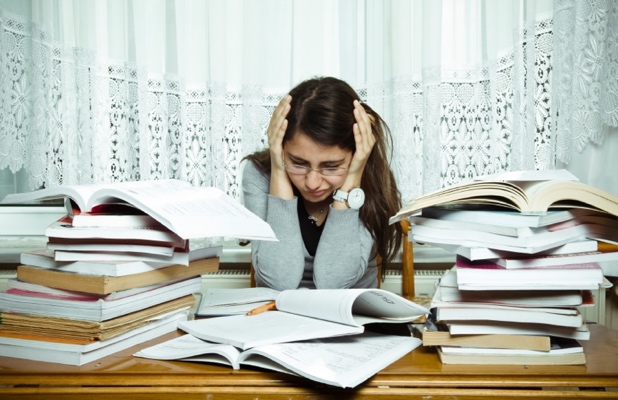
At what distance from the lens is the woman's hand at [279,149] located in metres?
1.69

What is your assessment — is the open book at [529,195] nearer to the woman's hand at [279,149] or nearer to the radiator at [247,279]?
the woman's hand at [279,149]

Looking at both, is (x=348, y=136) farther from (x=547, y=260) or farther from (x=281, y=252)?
(x=547, y=260)

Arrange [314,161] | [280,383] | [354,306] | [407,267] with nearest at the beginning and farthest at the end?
[280,383] < [354,306] < [314,161] < [407,267]

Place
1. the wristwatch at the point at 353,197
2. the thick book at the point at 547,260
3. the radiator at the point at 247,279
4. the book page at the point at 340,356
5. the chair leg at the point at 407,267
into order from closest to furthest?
the book page at the point at 340,356
the thick book at the point at 547,260
the wristwatch at the point at 353,197
the chair leg at the point at 407,267
the radiator at the point at 247,279

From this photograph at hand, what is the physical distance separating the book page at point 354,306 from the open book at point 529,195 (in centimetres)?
15

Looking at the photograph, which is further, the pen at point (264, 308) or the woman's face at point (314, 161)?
the woman's face at point (314, 161)

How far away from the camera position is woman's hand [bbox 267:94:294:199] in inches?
66.7

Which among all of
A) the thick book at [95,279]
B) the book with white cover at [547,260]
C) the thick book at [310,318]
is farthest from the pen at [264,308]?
the book with white cover at [547,260]

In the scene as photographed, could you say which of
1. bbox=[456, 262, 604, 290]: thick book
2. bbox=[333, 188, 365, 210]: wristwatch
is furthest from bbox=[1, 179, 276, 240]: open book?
bbox=[333, 188, 365, 210]: wristwatch

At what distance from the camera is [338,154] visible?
1657 millimetres

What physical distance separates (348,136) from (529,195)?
827mm

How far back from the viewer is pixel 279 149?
173cm

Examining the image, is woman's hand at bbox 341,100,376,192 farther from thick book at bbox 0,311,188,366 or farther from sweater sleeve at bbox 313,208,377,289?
thick book at bbox 0,311,188,366

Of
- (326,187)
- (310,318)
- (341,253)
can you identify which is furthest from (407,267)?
(310,318)
